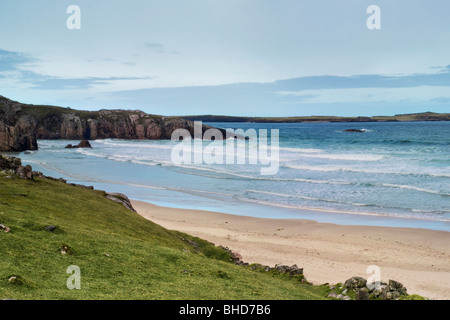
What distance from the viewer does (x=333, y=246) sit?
28.0 meters

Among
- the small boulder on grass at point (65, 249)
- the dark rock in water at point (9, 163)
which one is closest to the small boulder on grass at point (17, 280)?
the small boulder on grass at point (65, 249)

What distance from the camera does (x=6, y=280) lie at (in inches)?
425

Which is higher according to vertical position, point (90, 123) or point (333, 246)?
point (90, 123)

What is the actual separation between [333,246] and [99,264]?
58.8 feet

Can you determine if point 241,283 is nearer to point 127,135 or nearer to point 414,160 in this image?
point 414,160

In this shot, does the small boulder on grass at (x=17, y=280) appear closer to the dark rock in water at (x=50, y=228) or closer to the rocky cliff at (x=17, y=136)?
the dark rock in water at (x=50, y=228)

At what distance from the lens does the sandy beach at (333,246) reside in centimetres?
2209

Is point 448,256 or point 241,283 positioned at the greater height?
point 241,283

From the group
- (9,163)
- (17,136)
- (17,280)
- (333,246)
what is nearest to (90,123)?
(17,136)

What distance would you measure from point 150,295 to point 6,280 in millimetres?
3523

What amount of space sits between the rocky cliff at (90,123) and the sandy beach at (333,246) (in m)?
123

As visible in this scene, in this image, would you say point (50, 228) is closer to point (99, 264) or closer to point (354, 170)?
→ point (99, 264)
